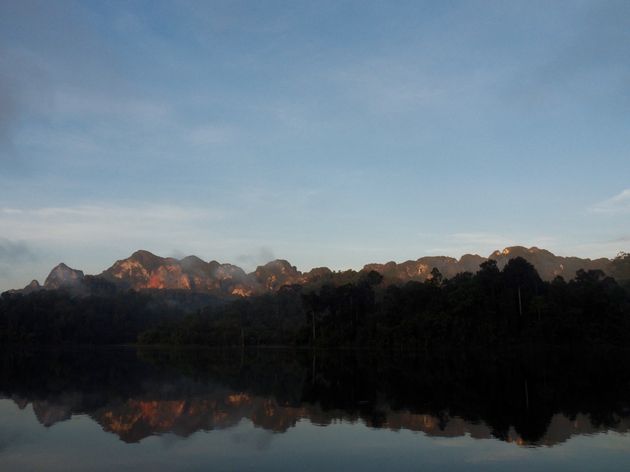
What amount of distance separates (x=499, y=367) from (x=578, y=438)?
66.0 ft

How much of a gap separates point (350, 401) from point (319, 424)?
4159 millimetres

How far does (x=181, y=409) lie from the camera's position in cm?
1630

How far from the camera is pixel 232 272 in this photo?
18450 cm

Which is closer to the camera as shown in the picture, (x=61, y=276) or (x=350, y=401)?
(x=350, y=401)

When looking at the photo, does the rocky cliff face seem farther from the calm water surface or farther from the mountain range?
the calm water surface

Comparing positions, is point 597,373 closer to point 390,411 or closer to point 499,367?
point 499,367

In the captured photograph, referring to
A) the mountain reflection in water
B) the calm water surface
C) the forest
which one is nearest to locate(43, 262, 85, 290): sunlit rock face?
the forest

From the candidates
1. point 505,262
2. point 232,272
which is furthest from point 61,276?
point 505,262

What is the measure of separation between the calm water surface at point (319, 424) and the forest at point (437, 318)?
26.9m

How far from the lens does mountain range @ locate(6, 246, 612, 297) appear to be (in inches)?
5482

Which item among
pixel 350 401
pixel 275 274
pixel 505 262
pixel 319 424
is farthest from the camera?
pixel 275 274

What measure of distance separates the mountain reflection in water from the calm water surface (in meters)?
0.04

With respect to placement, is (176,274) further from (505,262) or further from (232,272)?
(505,262)

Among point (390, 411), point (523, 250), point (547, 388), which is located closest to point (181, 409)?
point (390, 411)
